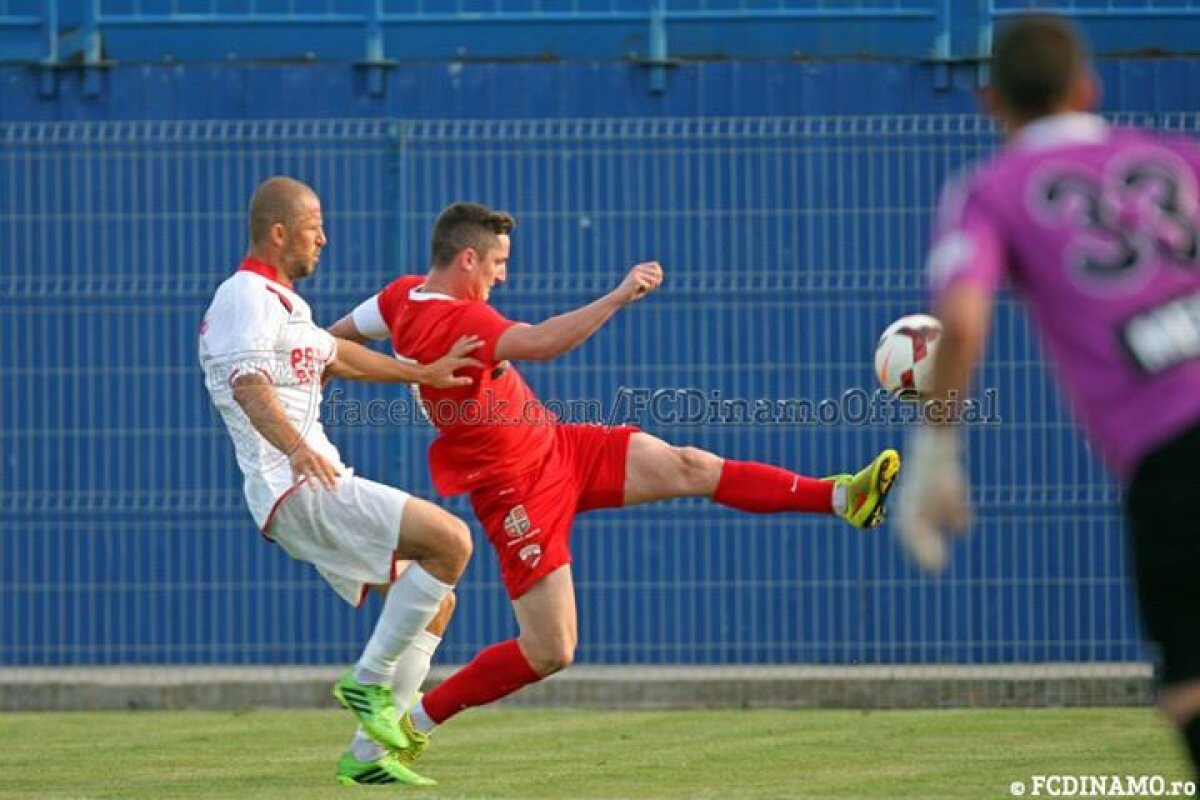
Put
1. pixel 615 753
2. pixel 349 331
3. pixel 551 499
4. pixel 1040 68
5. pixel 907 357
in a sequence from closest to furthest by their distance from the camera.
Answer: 1. pixel 1040 68
2. pixel 551 499
3. pixel 907 357
4. pixel 349 331
5. pixel 615 753

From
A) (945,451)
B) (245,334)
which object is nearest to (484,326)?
(245,334)

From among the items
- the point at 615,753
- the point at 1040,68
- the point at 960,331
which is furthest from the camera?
the point at 615,753

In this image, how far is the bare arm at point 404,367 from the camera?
783cm

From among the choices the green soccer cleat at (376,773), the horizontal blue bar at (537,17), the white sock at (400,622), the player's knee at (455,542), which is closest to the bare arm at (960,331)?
the player's knee at (455,542)

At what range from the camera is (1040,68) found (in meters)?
4.46

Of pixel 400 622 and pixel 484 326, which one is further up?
pixel 484 326

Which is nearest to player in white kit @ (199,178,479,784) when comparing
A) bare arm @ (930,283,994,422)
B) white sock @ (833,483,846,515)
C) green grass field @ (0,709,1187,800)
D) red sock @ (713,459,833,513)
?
green grass field @ (0,709,1187,800)

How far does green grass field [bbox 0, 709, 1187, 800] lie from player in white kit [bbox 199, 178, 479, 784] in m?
0.37

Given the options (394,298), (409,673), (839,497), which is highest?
(394,298)

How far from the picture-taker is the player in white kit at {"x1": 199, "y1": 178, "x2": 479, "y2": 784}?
759 centimetres

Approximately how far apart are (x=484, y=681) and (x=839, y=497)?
1.42m

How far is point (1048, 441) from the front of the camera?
36.9 ft

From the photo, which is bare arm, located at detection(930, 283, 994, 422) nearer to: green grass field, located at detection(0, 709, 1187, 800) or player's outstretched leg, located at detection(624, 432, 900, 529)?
green grass field, located at detection(0, 709, 1187, 800)

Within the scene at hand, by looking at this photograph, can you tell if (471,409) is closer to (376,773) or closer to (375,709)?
(375,709)
